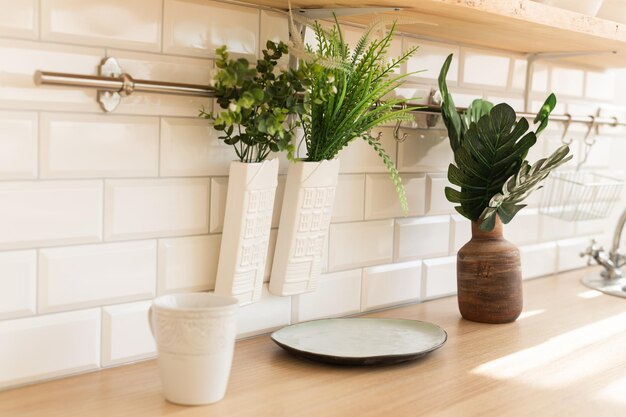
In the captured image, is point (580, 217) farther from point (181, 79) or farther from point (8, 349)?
point (8, 349)

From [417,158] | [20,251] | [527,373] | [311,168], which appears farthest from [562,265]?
[20,251]

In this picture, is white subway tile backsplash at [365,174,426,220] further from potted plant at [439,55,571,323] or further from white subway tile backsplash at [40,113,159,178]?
white subway tile backsplash at [40,113,159,178]

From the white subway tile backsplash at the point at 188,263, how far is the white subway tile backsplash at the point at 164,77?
189 mm

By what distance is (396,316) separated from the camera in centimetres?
151

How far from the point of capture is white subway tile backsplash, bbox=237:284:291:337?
129 cm

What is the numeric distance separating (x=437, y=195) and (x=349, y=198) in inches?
10.8

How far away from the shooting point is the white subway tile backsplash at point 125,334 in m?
1.10

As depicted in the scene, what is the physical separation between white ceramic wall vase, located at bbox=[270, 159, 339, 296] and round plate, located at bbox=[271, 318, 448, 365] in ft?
0.25

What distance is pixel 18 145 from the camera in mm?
974

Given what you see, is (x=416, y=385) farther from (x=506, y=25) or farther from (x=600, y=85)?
(x=600, y=85)

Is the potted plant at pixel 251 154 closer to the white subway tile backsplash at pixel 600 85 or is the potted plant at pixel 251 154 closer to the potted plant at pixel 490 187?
the potted plant at pixel 490 187

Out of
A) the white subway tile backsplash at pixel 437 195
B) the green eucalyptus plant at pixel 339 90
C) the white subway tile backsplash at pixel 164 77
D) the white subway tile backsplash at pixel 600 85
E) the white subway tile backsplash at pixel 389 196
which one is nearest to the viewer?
the white subway tile backsplash at pixel 164 77

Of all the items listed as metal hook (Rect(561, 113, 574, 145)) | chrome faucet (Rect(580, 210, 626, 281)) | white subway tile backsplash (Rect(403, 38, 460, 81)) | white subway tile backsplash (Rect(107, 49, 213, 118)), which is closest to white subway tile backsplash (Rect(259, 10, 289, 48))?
white subway tile backsplash (Rect(107, 49, 213, 118))

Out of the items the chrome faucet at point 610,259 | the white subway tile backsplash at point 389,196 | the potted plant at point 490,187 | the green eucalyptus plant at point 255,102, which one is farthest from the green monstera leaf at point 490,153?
the chrome faucet at point 610,259
